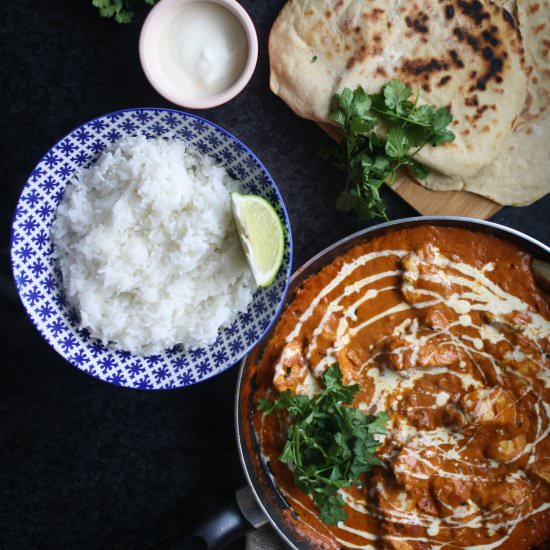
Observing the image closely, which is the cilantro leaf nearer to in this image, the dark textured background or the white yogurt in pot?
the dark textured background

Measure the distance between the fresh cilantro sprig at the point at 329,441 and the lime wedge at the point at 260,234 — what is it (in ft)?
1.45

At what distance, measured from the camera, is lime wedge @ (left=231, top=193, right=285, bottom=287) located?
190cm

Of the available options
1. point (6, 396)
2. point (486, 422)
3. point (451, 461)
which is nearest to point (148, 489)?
point (6, 396)

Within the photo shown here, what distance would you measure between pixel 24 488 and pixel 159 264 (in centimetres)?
127

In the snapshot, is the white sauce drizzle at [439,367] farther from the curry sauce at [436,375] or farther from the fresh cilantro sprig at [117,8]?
the fresh cilantro sprig at [117,8]

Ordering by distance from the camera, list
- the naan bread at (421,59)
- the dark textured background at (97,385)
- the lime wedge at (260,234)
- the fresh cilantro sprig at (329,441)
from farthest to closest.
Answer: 1. the dark textured background at (97,385)
2. the naan bread at (421,59)
3. the fresh cilantro sprig at (329,441)
4. the lime wedge at (260,234)

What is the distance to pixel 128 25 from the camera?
7.52 feet

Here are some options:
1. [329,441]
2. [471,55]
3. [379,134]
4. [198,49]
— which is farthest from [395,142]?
[329,441]

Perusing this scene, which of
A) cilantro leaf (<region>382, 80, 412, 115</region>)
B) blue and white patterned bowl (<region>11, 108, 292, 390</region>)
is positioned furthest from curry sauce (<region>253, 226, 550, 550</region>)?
cilantro leaf (<region>382, 80, 412, 115</region>)

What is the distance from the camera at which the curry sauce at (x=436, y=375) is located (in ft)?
7.22

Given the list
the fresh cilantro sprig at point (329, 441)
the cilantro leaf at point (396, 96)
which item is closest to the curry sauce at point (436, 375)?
Result: the fresh cilantro sprig at point (329, 441)

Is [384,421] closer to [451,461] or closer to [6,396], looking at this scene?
[451,461]

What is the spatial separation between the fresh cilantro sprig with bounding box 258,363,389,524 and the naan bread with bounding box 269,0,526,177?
0.94 metres

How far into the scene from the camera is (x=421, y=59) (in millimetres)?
2164
